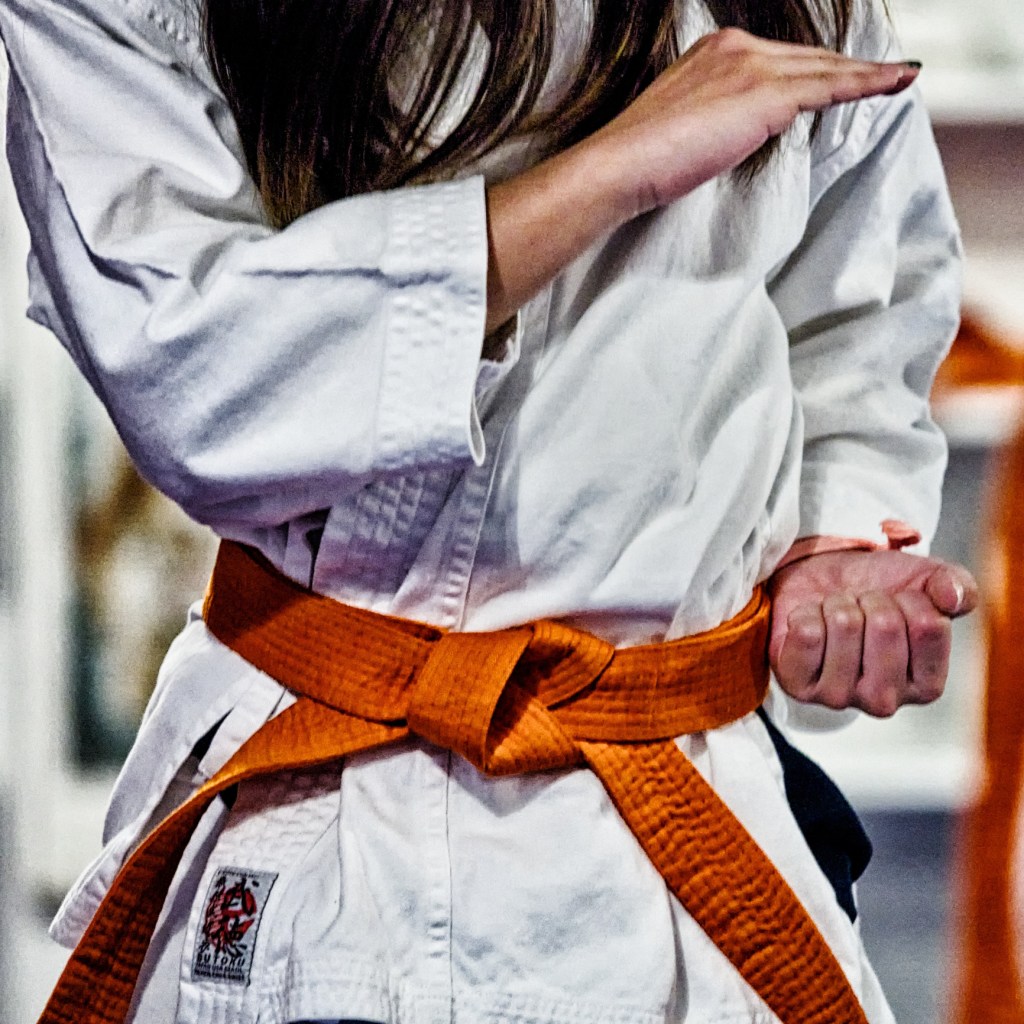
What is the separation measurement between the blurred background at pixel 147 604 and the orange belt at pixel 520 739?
838 millimetres

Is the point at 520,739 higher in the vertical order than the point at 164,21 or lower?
lower

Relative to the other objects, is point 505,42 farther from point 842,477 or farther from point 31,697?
point 31,697

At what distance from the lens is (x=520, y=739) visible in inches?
19.1

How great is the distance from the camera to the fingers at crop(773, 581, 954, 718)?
540mm

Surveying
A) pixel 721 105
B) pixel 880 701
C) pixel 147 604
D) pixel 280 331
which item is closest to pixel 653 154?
pixel 721 105

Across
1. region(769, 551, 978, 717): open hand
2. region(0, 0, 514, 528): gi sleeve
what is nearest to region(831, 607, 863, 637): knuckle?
region(769, 551, 978, 717): open hand

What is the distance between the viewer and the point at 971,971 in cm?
136

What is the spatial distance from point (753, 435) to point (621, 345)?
0.07 m

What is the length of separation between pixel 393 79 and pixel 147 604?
3.37 feet

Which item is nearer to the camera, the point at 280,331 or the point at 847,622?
the point at 280,331

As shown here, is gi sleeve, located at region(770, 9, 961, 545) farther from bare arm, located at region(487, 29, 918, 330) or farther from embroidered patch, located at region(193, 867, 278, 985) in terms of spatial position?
embroidered patch, located at region(193, 867, 278, 985)

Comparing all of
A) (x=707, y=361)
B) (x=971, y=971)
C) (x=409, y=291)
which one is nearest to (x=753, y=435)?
(x=707, y=361)

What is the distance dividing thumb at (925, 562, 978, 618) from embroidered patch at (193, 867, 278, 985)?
0.29m

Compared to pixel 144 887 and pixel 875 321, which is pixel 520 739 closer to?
pixel 144 887
